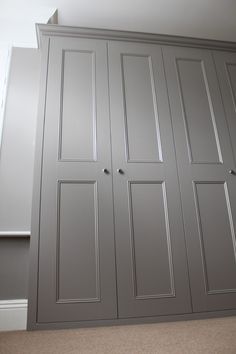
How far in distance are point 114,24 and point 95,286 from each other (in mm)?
2214

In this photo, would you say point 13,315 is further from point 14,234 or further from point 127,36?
point 127,36

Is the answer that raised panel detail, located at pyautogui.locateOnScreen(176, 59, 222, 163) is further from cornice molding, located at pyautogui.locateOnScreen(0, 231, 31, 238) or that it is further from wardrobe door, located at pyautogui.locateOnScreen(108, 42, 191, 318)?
cornice molding, located at pyautogui.locateOnScreen(0, 231, 31, 238)

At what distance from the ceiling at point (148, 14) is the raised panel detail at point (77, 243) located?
158 centimetres

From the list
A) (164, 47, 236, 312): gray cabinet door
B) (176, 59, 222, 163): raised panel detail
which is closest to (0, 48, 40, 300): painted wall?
(164, 47, 236, 312): gray cabinet door

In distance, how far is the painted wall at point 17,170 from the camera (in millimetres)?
1673

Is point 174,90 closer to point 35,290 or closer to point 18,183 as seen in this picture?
point 18,183

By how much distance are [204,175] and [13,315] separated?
1.58 meters

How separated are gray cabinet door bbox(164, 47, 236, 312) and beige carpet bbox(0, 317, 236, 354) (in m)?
0.23

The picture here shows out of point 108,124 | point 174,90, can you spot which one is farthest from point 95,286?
point 174,90

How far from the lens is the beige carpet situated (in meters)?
1.10

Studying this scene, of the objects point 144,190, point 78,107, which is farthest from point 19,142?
point 144,190

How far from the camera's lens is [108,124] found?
1.81 m

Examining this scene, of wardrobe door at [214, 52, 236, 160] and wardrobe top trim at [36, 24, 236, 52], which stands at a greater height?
wardrobe top trim at [36, 24, 236, 52]

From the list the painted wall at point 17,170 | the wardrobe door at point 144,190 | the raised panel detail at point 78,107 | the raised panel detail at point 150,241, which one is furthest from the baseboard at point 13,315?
the raised panel detail at point 78,107
